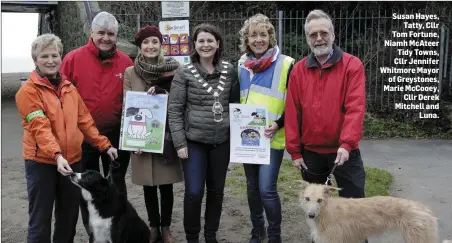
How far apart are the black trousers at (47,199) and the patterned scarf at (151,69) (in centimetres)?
105

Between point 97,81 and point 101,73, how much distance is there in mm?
93

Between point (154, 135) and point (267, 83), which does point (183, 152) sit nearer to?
point (154, 135)

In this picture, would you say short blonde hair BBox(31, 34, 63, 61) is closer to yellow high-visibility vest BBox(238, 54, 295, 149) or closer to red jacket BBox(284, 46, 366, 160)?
yellow high-visibility vest BBox(238, 54, 295, 149)

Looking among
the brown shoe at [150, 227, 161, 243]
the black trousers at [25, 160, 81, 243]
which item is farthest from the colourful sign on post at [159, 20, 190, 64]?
the black trousers at [25, 160, 81, 243]

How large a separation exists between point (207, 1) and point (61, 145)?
35.8 feet

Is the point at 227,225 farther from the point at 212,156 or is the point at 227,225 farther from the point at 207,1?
the point at 207,1

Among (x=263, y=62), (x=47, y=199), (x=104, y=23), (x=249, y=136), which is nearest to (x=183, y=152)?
(x=249, y=136)

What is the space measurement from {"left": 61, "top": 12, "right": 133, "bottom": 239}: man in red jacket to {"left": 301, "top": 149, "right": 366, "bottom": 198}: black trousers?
1986mm

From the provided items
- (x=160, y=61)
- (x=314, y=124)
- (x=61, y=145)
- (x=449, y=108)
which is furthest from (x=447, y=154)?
(x=61, y=145)

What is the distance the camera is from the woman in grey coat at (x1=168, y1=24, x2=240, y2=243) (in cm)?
420

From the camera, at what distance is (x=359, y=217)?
3.82 m

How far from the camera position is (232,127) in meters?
4.24

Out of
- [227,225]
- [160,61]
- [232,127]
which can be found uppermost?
[160,61]

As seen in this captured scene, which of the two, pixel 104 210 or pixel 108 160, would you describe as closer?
pixel 104 210
